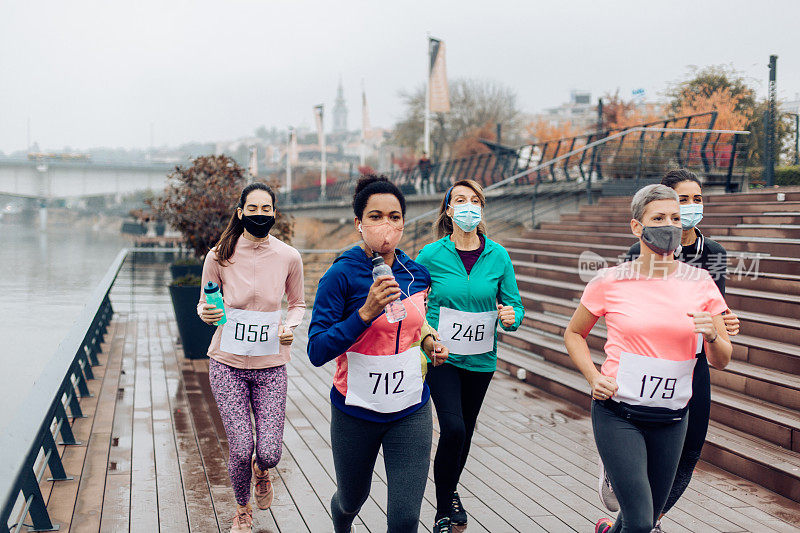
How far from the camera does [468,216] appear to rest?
4.07 m

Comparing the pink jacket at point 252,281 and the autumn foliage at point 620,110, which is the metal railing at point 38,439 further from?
the autumn foliage at point 620,110

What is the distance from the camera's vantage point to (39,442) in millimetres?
3076

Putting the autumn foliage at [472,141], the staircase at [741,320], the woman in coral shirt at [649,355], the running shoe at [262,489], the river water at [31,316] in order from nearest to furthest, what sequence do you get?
the woman in coral shirt at [649,355] → the running shoe at [262,489] → the staircase at [741,320] → the river water at [31,316] → the autumn foliage at [472,141]

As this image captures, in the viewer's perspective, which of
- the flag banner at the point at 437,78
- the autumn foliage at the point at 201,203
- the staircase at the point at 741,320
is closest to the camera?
the staircase at the point at 741,320

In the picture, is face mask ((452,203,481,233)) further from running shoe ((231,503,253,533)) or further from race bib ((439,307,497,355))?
running shoe ((231,503,253,533))

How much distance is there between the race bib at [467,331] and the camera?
3.96m

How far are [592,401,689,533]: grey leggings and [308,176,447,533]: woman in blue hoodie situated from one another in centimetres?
76

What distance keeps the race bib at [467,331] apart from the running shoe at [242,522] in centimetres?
146

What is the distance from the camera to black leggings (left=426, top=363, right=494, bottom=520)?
3.83m

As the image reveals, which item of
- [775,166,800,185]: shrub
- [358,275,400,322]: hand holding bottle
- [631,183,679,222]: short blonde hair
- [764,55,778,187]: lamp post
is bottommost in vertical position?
[358,275,400,322]: hand holding bottle

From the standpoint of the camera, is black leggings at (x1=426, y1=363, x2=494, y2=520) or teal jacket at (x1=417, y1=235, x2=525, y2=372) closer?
black leggings at (x1=426, y1=363, x2=494, y2=520)

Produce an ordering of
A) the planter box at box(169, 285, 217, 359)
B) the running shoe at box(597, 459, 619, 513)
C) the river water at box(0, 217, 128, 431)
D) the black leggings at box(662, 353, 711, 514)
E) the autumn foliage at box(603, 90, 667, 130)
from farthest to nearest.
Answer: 1. the autumn foliage at box(603, 90, 667, 130)
2. the river water at box(0, 217, 128, 431)
3. the planter box at box(169, 285, 217, 359)
4. the black leggings at box(662, 353, 711, 514)
5. the running shoe at box(597, 459, 619, 513)

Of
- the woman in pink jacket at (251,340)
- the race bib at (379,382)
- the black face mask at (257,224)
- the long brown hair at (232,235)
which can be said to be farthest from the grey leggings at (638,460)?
the long brown hair at (232,235)

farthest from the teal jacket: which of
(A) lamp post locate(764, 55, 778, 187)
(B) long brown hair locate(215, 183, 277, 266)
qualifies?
(A) lamp post locate(764, 55, 778, 187)
